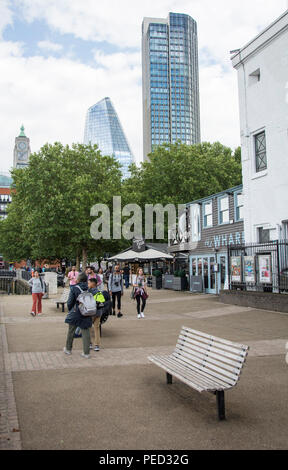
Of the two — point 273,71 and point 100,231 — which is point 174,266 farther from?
point 273,71

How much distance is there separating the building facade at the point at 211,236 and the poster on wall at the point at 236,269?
2.97 meters

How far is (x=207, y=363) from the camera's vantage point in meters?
5.60

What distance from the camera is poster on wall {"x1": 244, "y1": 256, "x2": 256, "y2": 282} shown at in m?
17.9

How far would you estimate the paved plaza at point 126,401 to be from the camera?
167 inches

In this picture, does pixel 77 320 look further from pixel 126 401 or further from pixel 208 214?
pixel 208 214

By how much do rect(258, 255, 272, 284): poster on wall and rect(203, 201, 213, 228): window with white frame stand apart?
31.7 feet

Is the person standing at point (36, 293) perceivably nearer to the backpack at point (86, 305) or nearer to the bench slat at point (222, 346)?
the backpack at point (86, 305)

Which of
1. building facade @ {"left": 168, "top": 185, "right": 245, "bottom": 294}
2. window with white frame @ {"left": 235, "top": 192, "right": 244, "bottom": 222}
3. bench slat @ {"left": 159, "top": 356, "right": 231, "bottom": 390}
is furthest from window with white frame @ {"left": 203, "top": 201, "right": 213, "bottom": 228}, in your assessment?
bench slat @ {"left": 159, "top": 356, "right": 231, "bottom": 390}

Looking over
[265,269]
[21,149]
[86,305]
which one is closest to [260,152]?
[265,269]

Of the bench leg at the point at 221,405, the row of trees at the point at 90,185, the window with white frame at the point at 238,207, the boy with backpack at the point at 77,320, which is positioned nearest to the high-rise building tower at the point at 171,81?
the row of trees at the point at 90,185

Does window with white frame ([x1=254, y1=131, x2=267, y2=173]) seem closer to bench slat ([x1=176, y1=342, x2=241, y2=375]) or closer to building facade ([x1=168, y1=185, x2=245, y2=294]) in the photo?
building facade ([x1=168, y1=185, x2=245, y2=294])

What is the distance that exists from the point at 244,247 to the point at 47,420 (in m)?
14.9

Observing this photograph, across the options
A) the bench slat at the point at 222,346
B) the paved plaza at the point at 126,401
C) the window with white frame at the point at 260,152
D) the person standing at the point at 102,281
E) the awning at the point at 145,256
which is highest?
the window with white frame at the point at 260,152

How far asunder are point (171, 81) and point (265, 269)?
154030 millimetres
